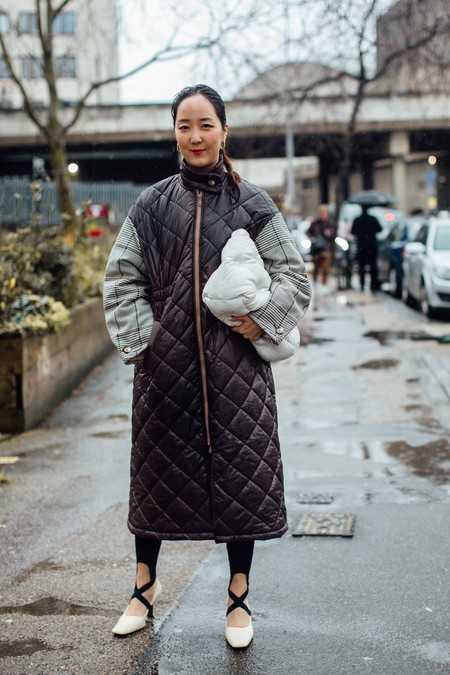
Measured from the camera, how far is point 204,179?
155 inches

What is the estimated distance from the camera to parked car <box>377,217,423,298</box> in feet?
70.9

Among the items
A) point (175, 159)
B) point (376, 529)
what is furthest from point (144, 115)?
point (376, 529)

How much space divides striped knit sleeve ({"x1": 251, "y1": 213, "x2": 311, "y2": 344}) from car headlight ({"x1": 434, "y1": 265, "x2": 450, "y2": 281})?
513 inches

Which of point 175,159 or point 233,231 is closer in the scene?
point 233,231

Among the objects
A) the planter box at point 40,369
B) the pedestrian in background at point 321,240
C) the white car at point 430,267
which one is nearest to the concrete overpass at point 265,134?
the pedestrian in background at point 321,240

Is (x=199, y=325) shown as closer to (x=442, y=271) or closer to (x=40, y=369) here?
(x=40, y=369)

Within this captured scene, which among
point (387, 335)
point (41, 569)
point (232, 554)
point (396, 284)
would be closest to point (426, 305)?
point (387, 335)

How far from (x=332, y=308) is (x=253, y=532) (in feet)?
49.8

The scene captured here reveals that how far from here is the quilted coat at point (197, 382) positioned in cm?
384

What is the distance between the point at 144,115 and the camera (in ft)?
145

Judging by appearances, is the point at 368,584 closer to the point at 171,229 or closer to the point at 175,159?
the point at 171,229

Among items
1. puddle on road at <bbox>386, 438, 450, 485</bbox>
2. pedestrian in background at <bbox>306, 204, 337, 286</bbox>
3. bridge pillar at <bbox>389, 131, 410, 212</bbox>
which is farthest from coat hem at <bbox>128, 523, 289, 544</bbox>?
bridge pillar at <bbox>389, 131, 410, 212</bbox>

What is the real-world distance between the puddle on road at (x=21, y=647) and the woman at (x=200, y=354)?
317 mm

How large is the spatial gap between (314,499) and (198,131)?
9.43ft
